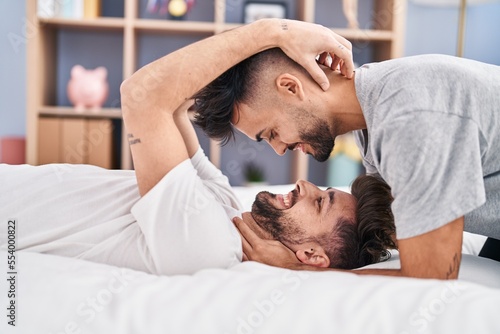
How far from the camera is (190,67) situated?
1.14 metres

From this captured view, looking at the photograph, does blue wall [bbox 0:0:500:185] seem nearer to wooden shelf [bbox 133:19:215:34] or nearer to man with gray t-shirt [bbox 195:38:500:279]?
wooden shelf [bbox 133:19:215:34]

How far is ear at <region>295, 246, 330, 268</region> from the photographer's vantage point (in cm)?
118

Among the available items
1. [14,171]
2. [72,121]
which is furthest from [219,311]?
[72,121]

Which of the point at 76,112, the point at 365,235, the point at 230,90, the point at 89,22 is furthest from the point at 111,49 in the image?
the point at 365,235

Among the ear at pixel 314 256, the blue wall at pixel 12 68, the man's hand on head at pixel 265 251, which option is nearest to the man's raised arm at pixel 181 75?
the man's hand on head at pixel 265 251

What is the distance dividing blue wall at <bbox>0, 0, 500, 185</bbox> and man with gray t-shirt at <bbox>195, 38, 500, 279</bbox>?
206 cm

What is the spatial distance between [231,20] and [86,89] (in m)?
1.00

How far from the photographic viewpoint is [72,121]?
2977 mm

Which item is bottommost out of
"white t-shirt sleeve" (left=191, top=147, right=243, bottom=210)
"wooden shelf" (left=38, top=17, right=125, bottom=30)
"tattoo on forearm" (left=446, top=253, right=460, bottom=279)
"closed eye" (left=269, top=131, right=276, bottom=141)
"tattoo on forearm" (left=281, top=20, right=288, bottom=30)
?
"tattoo on forearm" (left=446, top=253, right=460, bottom=279)

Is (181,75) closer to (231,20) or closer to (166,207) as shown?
(166,207)

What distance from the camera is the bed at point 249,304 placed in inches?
→ 29.0

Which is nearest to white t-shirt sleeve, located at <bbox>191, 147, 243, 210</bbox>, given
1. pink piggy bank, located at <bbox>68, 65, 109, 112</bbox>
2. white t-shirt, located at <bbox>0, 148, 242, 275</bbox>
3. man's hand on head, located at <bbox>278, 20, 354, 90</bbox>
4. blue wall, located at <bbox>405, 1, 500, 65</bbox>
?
white t-shirt, located at <bbox>0, 148, 242, 275</bbox>

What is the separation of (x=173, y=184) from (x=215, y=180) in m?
0.35

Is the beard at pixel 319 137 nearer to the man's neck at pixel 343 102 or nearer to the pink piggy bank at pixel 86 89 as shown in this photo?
the man's neck at pixel 343 102
